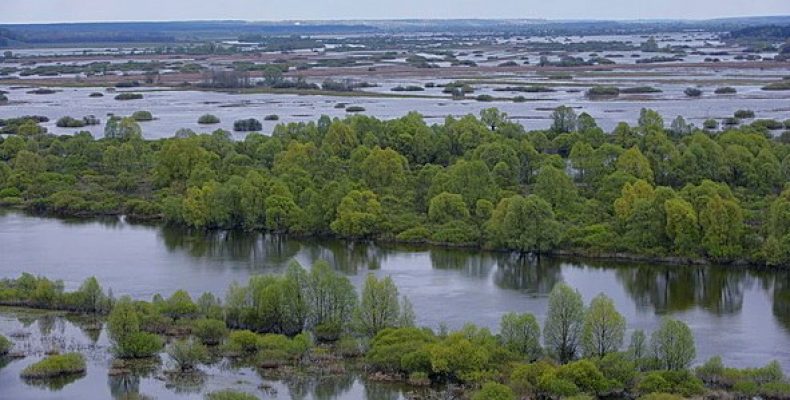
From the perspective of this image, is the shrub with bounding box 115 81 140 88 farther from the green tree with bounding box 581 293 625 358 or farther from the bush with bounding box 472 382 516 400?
the bush with bounding box 472 382 516 400

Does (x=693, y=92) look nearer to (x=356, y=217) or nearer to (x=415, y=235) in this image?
(x=415, y=235)

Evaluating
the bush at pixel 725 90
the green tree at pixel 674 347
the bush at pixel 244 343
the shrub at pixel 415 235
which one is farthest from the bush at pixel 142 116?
the green tree at pixel 674 347

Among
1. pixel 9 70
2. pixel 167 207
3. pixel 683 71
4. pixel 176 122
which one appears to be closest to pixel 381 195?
pixel 167 207

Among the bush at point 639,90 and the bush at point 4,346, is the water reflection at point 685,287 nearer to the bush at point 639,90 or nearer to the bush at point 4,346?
the bush at point 4,346

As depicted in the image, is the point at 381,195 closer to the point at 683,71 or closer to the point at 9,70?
the point at 683,71

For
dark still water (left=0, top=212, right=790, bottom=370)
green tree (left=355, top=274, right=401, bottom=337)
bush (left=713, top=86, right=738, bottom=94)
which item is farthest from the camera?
bush (left=713, top=86, right=738, bottom=94)

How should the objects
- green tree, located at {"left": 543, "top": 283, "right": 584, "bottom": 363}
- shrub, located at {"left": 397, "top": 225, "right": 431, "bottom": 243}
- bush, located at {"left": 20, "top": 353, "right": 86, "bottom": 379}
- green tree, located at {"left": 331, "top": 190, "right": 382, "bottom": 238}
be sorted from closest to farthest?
bush, located at {"left": 20, "top": 353, "right": 86, "bottom": 379} → green tree, located at {"left": 543, "top": 283, "right": 584, "bottom": 363} → shrub, located at {"left": 397, "top": 225, "right": 431, "bottom": 243} → green tree, located at {"left": 331, "top": 190, "right": 382, "bottom": 238}

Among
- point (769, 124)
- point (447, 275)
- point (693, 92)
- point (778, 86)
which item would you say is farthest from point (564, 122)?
point (778, 86)

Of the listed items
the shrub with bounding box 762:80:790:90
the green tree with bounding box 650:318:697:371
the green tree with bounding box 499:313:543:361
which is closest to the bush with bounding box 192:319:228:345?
the green tree with bounding box 499:313:543:361
